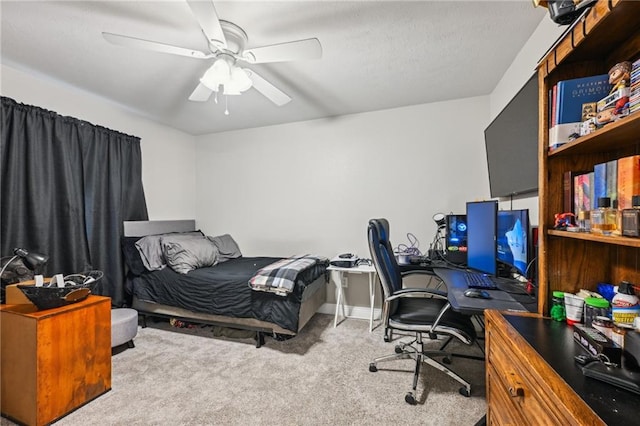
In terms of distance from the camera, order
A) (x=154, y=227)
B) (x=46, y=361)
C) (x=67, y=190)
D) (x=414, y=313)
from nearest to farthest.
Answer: (x=46, y=361), (x=414, y=313), (x=67, y=190), (x=154, y=227)

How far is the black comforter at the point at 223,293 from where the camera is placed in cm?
Result: 243

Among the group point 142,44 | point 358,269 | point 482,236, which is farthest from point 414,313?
point 142,44

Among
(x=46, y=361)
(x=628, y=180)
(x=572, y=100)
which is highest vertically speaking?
(x=572, y=100)

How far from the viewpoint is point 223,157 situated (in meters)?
4.04

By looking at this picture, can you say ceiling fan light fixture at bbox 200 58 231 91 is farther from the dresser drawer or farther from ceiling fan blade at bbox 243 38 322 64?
the dresser drawer

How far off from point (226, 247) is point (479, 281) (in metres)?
2.94

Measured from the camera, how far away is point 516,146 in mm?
2008

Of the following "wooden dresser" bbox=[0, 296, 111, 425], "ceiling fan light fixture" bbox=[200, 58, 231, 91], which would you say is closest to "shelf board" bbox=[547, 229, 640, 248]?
"ceiling fan light fixture" bbox=[200, 58, 231, 91]

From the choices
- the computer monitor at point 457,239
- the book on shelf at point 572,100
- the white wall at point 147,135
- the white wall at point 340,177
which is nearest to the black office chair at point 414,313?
the computer monitor at point 457,239

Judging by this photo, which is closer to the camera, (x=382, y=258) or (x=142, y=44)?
(x=142, y=44)

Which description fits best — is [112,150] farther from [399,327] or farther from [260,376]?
[399,327]

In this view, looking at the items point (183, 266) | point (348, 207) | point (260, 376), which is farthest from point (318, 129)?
point (260, 376)

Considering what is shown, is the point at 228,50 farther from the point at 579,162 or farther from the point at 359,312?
the point at 359,312

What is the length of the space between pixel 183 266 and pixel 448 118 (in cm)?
331
